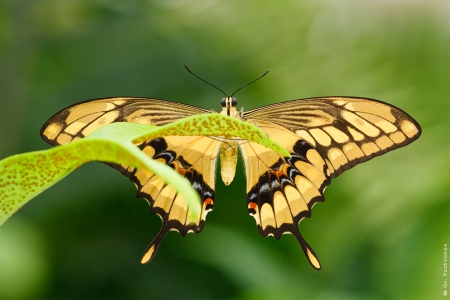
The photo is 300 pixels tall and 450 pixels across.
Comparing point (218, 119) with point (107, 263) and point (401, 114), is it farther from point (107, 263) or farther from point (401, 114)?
point (107, 263)

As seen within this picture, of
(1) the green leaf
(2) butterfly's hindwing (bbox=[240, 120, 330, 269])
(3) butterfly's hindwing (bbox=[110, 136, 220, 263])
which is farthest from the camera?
(2) butterfly's hindwing (bbox=[240, 120, 330, 269])

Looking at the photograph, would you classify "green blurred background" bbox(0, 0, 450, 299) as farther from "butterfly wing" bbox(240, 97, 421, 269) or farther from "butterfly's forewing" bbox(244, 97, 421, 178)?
"butterfly's forewing" bbox(244, 97, 421, 178)

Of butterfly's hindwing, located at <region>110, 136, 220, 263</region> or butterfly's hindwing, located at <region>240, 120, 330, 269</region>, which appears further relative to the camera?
butterfly's hindwing, located at <region>240, 120, 330, 269</region>

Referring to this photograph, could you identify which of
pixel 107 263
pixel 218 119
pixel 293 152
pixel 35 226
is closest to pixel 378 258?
pixel 293 152

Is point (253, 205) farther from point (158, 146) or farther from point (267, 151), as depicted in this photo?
point (158, 146)

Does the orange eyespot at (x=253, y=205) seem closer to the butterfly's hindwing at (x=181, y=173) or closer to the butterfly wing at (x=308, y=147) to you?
the butterfly wing at (x=308, y=147)

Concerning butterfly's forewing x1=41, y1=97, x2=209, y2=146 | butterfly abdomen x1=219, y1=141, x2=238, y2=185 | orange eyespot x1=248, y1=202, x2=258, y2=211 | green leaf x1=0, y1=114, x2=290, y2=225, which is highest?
butterfly's forewing x1=41, y1=97, x2=209, y2=146

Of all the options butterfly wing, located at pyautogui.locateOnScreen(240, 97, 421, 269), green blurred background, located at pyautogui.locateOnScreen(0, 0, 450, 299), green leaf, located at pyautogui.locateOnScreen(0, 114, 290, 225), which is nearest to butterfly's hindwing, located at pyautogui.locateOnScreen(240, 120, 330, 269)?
butterfly wing, located at pyautogui.locateOnScreen(240, 97, 421, 269)

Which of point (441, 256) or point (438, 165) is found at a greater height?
point (438, 165)
